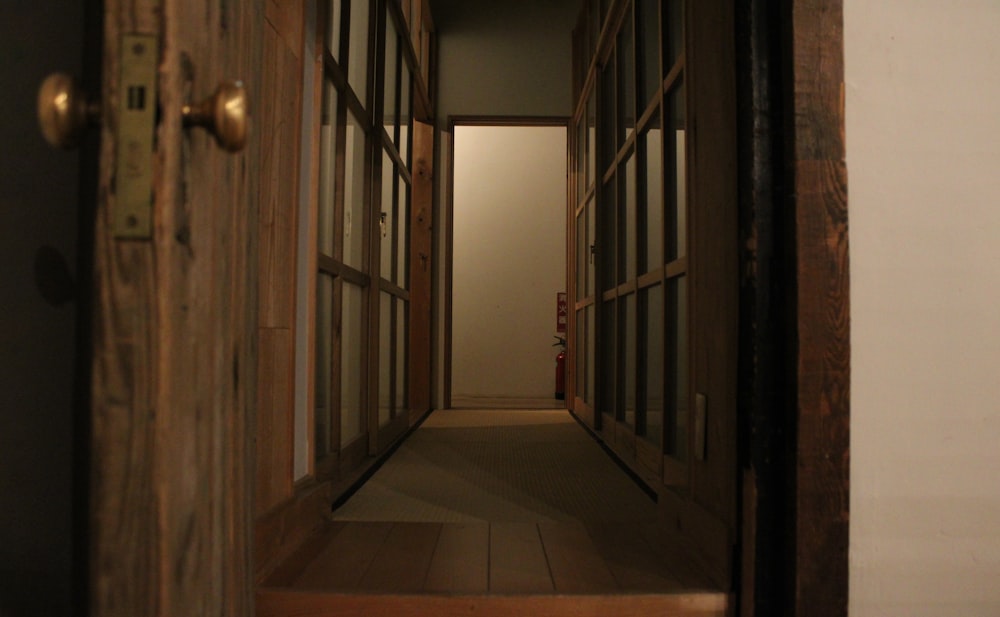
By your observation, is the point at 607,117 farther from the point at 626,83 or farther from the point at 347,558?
the point at 347,558

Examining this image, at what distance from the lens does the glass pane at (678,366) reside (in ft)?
5.48

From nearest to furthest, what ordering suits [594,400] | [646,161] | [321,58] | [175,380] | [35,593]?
[175,380]
[35,593]
[321,58]
[646,161]
[594,400]

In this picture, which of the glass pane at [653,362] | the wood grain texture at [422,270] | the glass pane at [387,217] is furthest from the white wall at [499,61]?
the glass pane at [653,362]

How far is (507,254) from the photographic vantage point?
5.92m

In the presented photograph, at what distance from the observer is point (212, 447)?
27.1 inches

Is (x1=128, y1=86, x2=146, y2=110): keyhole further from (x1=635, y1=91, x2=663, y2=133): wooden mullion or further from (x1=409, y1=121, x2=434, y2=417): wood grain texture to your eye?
(x1=409, y1=121, x2=434, y2=417): wood grain texture

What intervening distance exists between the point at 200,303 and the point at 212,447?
147mm

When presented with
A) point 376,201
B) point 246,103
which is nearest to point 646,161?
point 376,201

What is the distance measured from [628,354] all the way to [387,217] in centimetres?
115

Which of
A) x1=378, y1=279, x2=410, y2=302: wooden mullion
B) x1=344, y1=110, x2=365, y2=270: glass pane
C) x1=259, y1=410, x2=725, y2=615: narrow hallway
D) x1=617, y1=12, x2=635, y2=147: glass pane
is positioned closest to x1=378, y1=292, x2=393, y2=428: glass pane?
x1=378, y1=279, x2=410, y2=302: wooden mullion

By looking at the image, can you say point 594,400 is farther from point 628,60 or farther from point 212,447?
point 212,447

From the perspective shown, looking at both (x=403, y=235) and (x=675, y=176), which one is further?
(x=403, y=235)

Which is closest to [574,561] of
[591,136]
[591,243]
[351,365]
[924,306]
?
[924,306]

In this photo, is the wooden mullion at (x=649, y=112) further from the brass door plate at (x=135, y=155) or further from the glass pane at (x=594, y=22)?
the brass door plate at (x=135, y=155)
